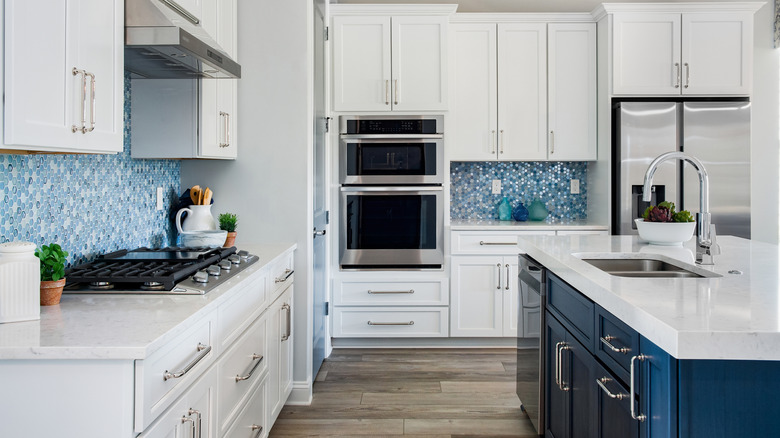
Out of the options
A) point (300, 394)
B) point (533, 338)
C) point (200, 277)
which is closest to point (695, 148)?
point (533, 338)

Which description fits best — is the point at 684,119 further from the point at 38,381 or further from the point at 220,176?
the point at 38,381

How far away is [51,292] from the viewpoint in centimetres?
164

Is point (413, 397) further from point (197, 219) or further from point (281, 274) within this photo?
point (197, 219)

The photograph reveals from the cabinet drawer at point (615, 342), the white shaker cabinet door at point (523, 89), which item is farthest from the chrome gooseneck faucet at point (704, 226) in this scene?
the white shaker cabinet door at point (523, 89)

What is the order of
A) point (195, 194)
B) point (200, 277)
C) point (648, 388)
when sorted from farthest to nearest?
point (195, 194) < point (200, 277) < point (648, 388)

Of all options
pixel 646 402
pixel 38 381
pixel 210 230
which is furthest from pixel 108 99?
pixel 646 402

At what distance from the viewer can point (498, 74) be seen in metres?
4.43

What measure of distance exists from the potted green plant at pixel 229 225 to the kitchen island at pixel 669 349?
1.52 meters

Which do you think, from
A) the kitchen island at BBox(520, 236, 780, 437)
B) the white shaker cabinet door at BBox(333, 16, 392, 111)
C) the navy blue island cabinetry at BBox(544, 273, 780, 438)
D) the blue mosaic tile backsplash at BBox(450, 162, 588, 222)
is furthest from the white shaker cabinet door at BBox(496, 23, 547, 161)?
the navy blue island cabinetry at BBox(544, 273, 780, 438)

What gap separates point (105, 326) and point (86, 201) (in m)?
0.94

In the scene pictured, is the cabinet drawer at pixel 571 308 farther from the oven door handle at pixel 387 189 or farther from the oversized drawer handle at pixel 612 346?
the oven door handle at pixel 387 189

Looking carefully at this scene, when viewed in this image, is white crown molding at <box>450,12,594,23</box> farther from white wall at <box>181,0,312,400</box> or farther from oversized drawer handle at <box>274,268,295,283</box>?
oversized drawer handle at <box>274,268,295,283</box>

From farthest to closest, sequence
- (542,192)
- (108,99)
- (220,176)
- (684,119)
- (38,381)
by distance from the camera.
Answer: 1. (542,192)
2. (684,119)
3. (220,176)
4. (108,99)
5. (38,381)

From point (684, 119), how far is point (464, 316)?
2.03 metres
